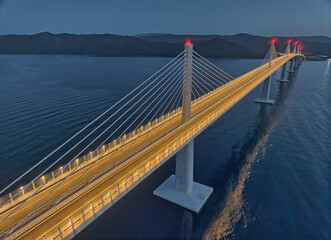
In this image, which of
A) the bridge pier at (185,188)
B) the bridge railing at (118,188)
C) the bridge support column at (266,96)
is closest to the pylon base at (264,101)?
the bridge support column at (266,96)

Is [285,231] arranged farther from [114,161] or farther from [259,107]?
[259,107]

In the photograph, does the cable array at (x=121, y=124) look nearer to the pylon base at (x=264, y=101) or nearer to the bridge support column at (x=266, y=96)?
the pylon base at (x=264, y=101)

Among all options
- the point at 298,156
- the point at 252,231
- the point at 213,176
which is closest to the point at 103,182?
the point at 252,231

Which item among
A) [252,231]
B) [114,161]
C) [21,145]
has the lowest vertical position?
[252,231]

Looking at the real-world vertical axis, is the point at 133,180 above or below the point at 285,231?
above

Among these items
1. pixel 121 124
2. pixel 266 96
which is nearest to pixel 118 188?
pixel 121 124
